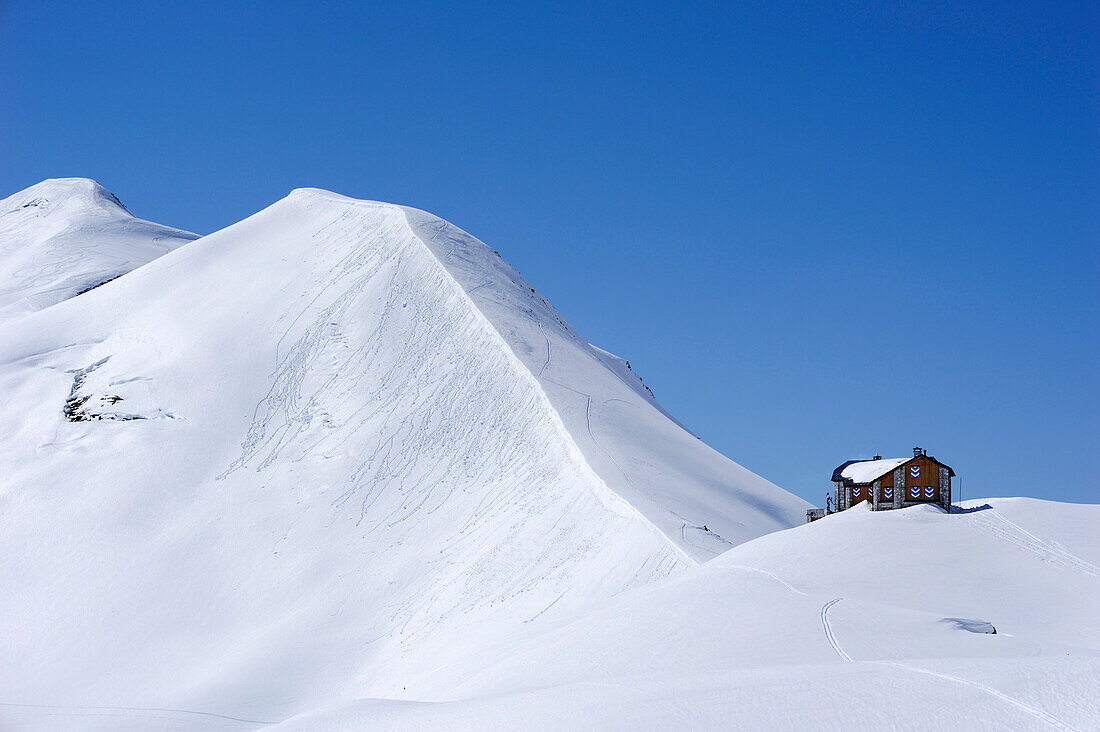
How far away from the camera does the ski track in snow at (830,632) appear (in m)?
16.4

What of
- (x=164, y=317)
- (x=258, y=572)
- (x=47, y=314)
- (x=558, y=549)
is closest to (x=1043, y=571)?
(x=558, y=549)

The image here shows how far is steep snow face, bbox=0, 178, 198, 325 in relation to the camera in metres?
77.1

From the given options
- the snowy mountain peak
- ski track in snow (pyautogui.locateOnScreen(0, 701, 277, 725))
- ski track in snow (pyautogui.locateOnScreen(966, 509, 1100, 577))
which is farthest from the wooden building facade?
the snowy mountain peak

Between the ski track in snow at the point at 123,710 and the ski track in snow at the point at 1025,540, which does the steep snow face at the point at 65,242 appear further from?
the ski track in snow at the point at 1025,540

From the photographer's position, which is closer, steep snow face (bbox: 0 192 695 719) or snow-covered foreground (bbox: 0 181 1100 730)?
snow-covered foreground (bbox: 0 181 1100 730)

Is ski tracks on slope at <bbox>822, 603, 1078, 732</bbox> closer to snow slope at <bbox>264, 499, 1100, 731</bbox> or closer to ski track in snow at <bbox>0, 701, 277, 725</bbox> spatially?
snow slope at <bbox>264, 499, 1100, 731</bbox>

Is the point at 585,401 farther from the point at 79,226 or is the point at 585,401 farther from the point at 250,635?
the point at 79,226

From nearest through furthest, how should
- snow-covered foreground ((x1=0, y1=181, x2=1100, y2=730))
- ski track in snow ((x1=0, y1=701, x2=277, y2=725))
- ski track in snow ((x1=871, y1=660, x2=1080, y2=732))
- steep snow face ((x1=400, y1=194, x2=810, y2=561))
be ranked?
ski track in snow ((x1=871, y1=660, x2=1080, y2=732)), snow-covered foreground ((x1=0, y1=181, x2=1100, y2=730)), ski track in snow ((x1=0, y1=701, x2=277, y2=725)), steep snow face ((x1=400, y1=194, x2=810, y2=561))

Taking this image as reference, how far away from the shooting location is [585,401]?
44219 mm

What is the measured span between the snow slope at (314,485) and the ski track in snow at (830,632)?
8976 mm

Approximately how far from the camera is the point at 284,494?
39625 millimetres

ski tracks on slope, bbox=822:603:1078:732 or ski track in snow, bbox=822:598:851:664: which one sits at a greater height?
ski track in snow, bbox=822:598:851:664

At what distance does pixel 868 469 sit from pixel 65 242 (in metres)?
74.1

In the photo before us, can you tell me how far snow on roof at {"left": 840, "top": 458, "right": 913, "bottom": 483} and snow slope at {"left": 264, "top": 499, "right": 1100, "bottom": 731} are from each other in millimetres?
9017
